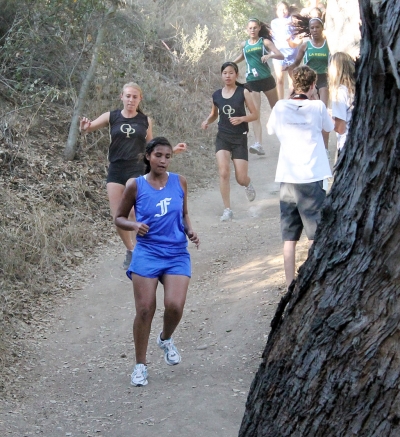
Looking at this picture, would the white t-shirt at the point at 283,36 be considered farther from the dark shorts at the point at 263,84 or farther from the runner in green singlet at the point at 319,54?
the runner in green singlet at the point at 319,54

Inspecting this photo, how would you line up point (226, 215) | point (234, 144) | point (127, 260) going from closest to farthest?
point (127, 260) → point (234, 144) → point (226, 215)

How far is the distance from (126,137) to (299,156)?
215 centimetres

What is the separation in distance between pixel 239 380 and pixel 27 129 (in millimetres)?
5702

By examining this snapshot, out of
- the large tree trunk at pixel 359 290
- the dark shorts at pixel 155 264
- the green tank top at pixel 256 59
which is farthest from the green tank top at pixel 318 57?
the large tree trunk at pixel 359 290

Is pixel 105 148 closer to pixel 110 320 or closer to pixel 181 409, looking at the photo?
pixel 110 320

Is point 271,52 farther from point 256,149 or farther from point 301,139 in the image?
point 301,139

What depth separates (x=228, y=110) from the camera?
28.0 ft

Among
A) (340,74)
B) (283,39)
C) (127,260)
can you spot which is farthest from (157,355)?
(283,39)

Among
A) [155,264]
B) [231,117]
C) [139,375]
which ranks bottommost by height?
[139,375]

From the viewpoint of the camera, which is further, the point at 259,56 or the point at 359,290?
the point at 259,56

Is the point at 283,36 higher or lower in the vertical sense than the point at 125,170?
higher

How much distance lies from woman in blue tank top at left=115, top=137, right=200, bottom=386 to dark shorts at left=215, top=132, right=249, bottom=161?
3680 mm

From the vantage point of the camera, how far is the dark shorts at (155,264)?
4.79 m

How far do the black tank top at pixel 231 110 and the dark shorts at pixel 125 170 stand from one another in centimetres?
185
